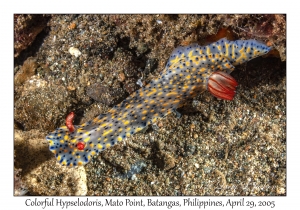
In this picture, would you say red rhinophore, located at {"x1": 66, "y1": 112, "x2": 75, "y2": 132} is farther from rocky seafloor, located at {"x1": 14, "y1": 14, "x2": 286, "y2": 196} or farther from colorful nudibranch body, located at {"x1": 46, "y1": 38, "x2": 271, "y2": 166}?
rocky seafloor, located at {"x1": 14, "y1": 14, "x2": 286, "y2": 196}

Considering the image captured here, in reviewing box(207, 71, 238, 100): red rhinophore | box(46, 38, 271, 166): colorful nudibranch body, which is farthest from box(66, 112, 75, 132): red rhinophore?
box(207, 71, 238, 100): red rhinophore

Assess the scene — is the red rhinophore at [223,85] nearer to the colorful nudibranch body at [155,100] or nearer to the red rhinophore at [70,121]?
the colorful nudibranch body at [155,100]

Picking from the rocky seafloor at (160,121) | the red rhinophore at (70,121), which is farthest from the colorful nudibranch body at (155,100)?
the rocky seafloor at (160,121)

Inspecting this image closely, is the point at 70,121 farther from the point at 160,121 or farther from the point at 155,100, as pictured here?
the point at 160,121

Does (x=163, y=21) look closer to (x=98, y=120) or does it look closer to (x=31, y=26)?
(x=98, y=120)

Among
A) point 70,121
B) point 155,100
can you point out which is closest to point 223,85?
point 155,100
